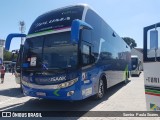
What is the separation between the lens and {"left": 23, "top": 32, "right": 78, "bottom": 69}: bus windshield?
7277mm

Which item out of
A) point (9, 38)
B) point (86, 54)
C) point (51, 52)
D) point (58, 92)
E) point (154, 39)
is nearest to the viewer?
point (154, 39)

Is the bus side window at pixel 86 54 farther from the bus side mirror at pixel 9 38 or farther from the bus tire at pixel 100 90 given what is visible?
the bus side mirror at pixel 9 38

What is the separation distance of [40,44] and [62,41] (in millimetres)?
913

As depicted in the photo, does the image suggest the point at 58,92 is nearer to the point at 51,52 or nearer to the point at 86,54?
the point at 51,52

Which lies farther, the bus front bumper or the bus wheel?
the bus wheel

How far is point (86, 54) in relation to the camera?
307 inches

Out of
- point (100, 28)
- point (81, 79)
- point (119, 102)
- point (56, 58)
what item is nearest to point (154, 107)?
point (81, 79)

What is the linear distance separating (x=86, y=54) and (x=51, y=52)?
1225mm

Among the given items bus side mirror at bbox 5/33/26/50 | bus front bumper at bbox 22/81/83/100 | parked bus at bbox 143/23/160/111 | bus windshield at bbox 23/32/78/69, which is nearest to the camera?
parked bus at bbox 143/23/160/111

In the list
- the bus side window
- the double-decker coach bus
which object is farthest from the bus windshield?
the bus side window

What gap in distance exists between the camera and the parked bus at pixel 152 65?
5.14 m

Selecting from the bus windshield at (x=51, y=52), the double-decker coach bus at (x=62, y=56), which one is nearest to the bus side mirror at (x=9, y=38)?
the double-decker coach bus at (x=62, y=56)

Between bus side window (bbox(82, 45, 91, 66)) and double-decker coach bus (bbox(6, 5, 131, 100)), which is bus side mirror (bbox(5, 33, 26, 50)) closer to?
double-decker coach bus (bbox(6, 5, 131, 100))

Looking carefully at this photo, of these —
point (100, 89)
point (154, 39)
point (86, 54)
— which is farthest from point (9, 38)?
point (154, 39)
